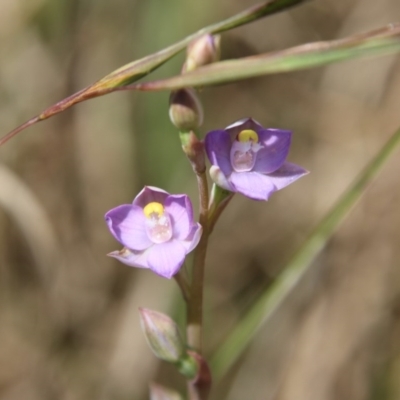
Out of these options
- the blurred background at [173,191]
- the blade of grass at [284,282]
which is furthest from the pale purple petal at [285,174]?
the blurred background at [173,191]

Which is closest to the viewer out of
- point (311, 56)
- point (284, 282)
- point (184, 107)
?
point (311, 56)

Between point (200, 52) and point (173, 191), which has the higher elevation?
point (200, 52)

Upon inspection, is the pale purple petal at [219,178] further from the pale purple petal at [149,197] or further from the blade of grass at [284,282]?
the blade of grass at [284,282]

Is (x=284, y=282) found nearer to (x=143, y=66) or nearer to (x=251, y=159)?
(x=251, y=159)

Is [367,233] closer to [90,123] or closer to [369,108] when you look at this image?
[369,108]

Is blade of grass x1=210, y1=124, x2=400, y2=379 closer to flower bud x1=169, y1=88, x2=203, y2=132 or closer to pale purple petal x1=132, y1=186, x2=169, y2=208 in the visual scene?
pale purple petal x1=132, y1=186, x2=169, y2=208

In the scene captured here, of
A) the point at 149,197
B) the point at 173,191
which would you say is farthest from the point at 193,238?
the point at 173,191

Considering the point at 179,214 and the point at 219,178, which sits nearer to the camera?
the point at 219,178

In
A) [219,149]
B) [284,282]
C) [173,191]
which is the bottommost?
[284,282]

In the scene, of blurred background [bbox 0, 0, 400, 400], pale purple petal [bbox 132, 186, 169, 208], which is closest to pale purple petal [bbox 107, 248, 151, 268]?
pale purple petal [bbox 132, 186, 169, 208]
